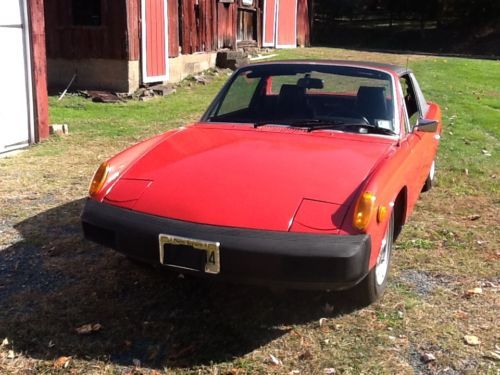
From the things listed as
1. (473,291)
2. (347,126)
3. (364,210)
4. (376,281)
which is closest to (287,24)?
(347,126)

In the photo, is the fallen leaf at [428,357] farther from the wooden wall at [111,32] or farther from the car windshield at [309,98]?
the wooden wall at [111,32]

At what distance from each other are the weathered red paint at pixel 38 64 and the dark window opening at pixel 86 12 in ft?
16.4

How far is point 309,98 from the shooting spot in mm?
4465

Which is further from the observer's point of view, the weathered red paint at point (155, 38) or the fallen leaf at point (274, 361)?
the weathered red paint at point (155, 38)

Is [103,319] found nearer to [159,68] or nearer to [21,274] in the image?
[21,274]

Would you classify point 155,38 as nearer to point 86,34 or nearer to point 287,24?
point 86,34

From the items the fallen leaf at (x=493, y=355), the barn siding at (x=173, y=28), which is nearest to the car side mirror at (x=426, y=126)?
the fallen leaf at (x=493, y=355)

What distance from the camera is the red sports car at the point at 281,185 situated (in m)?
2.99

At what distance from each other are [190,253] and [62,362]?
0.83 meters

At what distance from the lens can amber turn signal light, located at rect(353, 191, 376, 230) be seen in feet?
10.0

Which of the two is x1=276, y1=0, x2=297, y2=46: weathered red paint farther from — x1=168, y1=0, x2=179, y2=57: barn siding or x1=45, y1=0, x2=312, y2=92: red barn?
x1=168, y1=0, x2=179, y2=57: barn siding

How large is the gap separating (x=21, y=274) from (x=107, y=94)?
880 centimetres

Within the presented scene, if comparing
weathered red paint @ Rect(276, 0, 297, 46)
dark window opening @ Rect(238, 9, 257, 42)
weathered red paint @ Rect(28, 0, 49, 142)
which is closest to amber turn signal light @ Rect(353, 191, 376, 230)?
weathered red paint @ Rect(28, 0, 49, 142)

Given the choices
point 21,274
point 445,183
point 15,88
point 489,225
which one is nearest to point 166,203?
point 21,274
